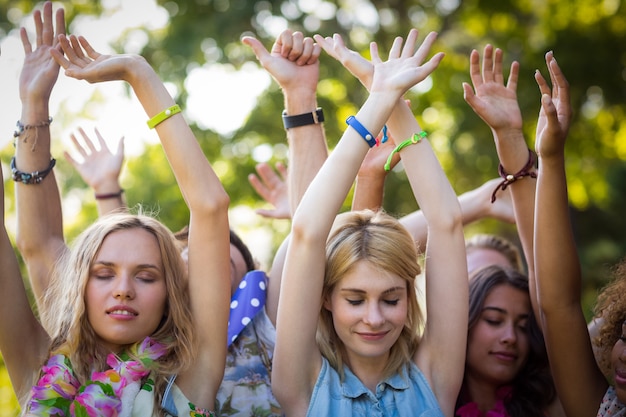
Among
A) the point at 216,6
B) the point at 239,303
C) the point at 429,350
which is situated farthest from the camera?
the point at 216,6

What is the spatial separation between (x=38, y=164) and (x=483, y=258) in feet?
6.86

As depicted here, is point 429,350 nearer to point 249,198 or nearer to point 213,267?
point 213,267

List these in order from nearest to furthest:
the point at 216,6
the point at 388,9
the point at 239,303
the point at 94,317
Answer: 1. the point at 94,317
2. the point at 239,303
3. the point at 216,6
4. the point at 388,9

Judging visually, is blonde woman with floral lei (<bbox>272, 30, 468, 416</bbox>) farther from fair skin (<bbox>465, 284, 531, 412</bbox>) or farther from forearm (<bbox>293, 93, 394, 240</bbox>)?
fair skin (<bbox>465, 284, 531, 412</bbox>)

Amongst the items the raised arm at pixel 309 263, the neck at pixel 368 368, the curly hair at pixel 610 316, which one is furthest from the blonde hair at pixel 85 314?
the curly hair at pixel 610 316

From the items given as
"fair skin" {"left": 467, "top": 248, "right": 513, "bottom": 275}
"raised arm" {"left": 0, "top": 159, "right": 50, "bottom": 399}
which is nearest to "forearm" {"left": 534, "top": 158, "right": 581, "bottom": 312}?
"fair skin" {"left": 467, "top": 248, "right": 513, "bottom": 275}

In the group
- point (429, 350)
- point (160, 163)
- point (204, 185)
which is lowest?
point (429, 350)

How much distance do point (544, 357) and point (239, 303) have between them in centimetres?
128

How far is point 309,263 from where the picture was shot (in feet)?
7.94

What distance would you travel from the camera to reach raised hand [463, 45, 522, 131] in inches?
116

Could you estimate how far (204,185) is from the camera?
2518 millimetres

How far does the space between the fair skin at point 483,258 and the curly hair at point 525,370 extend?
383 mm

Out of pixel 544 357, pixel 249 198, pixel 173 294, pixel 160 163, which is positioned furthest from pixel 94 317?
pixel 160 163

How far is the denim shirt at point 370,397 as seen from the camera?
249 cm
